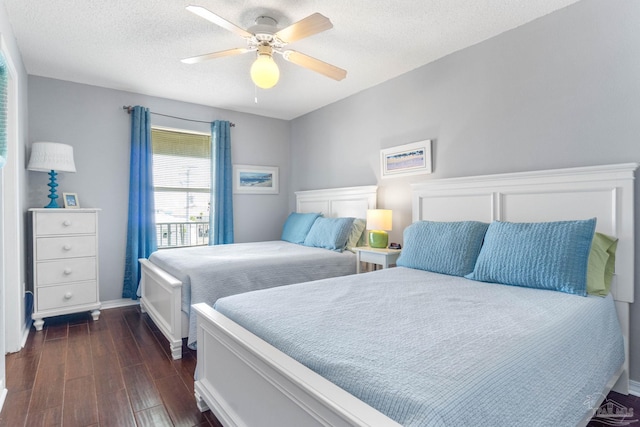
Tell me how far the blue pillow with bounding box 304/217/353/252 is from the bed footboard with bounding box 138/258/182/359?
154cm

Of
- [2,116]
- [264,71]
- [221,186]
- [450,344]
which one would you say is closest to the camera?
[450,344]

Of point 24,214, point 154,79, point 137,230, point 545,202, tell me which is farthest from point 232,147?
point 545,202

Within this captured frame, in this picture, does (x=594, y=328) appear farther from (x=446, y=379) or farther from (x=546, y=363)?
(x=446, y=379)

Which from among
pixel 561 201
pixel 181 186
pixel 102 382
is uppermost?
pixel 181 186

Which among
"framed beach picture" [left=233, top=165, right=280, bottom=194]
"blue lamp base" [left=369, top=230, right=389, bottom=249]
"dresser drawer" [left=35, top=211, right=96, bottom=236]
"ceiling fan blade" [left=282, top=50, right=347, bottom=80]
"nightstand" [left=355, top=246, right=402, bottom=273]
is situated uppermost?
"ceiling fan blade" [left=282, top=50, right=347, bottom=80]

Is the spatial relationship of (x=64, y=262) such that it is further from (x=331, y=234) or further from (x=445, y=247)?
(x=445, y=247)

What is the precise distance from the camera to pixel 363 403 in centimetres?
92

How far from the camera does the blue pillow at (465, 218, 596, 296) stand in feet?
5.88

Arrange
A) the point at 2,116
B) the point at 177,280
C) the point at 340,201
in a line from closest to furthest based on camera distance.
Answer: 1. the point at 2,116
2. the point at 177,280
3. the point at 340,201

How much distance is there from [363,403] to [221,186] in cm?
382

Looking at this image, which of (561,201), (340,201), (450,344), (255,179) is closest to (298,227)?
(340,201)

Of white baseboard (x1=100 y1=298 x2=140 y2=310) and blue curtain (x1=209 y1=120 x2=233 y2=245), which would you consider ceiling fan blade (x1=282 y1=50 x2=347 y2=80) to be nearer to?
blue curtain (x1=209 y1=120 x2=233 y2=245)

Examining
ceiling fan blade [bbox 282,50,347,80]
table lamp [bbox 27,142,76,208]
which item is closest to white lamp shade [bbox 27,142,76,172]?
table lamp [bbox 27,142,76,208]

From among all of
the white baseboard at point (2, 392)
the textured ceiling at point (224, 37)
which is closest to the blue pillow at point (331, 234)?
the textured ceiling at point (224, 37)
